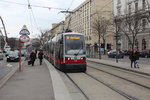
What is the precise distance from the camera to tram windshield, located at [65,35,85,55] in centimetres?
1630

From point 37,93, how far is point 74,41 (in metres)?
8.60

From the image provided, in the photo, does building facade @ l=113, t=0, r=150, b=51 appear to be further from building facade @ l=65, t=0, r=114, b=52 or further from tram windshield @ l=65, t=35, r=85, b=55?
→ tram windshield @ l=65, t=35, r=85, b=55

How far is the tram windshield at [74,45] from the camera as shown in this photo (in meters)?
16.3

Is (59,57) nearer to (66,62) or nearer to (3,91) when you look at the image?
(66,62)

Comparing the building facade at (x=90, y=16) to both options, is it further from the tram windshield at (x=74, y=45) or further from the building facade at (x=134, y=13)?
the tram windshield at (x=74, y=45)

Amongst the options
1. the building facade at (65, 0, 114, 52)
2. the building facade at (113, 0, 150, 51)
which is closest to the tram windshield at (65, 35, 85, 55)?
the building facade at (113, 0, 150, 51)

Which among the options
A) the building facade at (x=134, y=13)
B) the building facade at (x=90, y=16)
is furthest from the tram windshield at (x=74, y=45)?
the building facade at (x=90, y=16)

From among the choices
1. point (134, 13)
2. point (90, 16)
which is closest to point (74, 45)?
point (134, 13)

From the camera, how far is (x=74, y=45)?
54.0 feet

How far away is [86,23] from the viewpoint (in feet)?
324

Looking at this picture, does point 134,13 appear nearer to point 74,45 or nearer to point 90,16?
point 74,45

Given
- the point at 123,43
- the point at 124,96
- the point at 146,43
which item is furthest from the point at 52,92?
the point at 123,43

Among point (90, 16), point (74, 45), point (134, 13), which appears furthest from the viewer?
point (90, 16)

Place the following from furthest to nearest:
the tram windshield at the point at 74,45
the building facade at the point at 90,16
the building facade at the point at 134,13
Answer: the building facade at the point at 90,16 < the building facade at the point at 134,13 < the tram windshield at the point at 74,45
